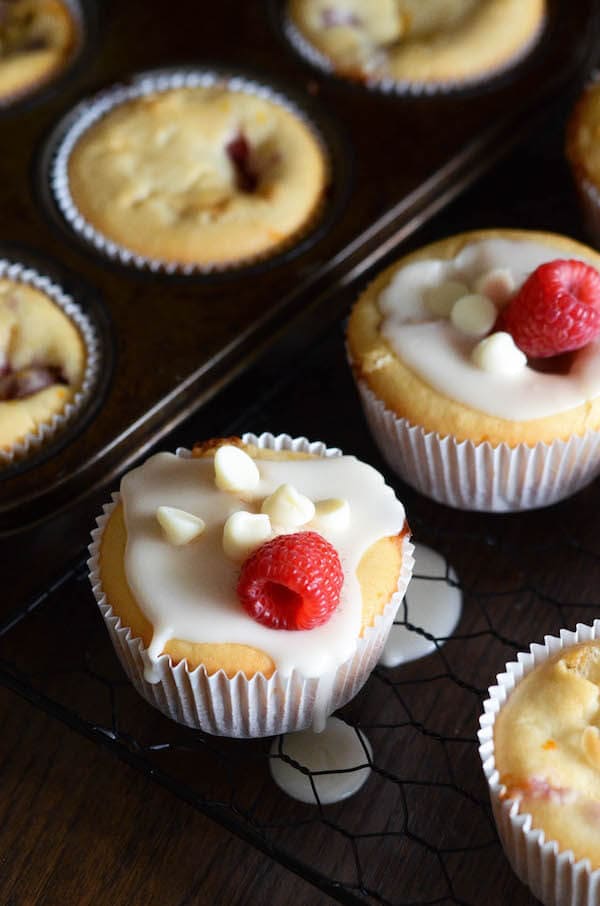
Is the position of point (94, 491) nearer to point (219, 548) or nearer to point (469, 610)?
point (219, 548)

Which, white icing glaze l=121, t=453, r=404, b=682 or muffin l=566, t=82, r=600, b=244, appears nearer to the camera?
white icing glaze l=121, t=453, r=404, b=682

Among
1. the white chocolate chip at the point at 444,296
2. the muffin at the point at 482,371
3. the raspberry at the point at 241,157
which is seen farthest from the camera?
the raspberry at the point at 241,157

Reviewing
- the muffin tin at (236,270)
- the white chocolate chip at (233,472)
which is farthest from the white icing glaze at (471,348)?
the white chocolate chip at (233,472)

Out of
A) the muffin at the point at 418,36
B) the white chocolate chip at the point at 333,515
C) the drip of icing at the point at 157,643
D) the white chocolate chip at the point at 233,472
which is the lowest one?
the drip of icing at the point at 157,643

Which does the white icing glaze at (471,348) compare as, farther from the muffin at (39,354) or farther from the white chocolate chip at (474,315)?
the muffin at (39,354)

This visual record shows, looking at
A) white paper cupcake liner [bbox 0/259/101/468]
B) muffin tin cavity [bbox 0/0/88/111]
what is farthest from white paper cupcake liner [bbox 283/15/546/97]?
white paper cupcake liner [bbox 0/259/101/468]

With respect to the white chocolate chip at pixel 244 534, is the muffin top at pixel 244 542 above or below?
below

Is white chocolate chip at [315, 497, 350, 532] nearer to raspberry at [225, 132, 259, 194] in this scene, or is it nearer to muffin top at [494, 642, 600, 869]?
muffin top at [494, 642, 600, 869]
